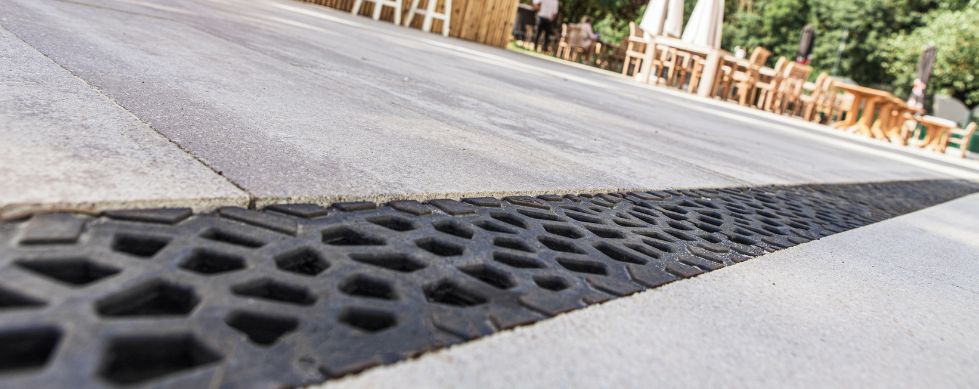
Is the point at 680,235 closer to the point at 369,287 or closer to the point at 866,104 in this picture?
the point at 369,287

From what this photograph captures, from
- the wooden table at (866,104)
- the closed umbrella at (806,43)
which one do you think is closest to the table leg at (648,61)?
the wooden table at (866,104)

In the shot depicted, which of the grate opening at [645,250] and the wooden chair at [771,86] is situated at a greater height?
the wooden chair at [771,86]

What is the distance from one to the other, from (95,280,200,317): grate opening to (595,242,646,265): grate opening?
106 centimetres

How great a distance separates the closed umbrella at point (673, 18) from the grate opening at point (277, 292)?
14.6 metres

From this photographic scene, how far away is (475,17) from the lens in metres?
14.5

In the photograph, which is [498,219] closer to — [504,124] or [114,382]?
[114,382]

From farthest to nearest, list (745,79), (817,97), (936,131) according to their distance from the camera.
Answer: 1. (817,97)
2. (936,131)
3. (745,79)

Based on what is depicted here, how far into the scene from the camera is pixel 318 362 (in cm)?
89

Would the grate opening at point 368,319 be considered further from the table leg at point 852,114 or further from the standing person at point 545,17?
the standing person at point 545,17

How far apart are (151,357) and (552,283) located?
81 centimetres

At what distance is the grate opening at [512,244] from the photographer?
160 cm

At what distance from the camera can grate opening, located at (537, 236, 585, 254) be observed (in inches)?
66.1

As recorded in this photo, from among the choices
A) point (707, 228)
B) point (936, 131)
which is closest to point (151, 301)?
point (707, 228)

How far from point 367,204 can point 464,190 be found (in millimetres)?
401
